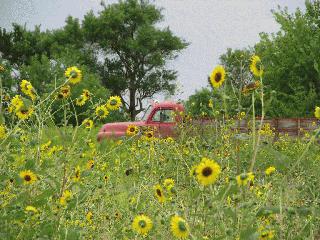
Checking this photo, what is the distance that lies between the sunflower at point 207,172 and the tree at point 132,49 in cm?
3817

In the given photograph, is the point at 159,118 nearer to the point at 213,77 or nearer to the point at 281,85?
the point at 281,85

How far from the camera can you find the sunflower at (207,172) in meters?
2.37

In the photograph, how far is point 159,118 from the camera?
14758mm

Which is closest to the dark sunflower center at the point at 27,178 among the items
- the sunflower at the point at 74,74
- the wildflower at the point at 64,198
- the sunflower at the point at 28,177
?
the sunflower at the point at 28,177

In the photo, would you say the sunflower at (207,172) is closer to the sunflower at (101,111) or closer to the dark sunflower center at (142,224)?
the dark sunflower center at (142,224)

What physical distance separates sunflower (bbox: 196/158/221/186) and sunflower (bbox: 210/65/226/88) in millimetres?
552

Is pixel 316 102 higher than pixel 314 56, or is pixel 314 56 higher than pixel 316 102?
pixel 314 56

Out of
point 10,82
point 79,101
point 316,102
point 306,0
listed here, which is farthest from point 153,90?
point 79,101

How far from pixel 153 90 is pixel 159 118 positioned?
2707 centimetres

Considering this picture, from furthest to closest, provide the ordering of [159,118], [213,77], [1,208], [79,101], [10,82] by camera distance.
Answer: [10,82] → [159,118] → [79,101] → [1,208] → [213,77]

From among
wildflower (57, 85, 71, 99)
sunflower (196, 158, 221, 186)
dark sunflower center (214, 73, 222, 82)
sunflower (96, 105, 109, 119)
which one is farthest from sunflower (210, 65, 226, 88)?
wildflower (57, 85, 71, 99)

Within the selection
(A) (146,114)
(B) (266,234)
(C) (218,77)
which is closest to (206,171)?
(B) (266,234)

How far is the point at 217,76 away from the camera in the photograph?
9.45ft

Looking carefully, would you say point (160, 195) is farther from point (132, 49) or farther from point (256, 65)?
point (132, 49)
